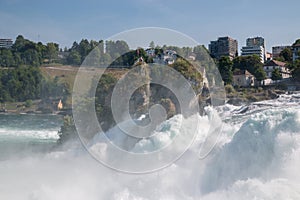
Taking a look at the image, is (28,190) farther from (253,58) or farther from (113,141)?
(253,58)

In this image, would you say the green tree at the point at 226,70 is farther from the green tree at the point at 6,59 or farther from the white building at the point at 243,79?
the green tree at the point at 6,59

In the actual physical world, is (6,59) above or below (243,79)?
above

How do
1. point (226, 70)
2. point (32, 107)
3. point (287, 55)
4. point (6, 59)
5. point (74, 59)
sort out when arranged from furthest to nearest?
point (6, 59) < point (74, 59) < point (32, 107) < point (287, 55) < point (226, 70)

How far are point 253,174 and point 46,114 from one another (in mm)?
27784

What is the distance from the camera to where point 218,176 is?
9.12 metres

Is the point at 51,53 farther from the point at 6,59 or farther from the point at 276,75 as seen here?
the point at 276,75

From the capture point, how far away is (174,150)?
11641mm

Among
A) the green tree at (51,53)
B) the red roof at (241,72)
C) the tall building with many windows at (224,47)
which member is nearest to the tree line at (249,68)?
the red roof at (241,72)

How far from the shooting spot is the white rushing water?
8.30 metres

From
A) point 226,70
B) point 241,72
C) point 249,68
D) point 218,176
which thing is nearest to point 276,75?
point 241,72

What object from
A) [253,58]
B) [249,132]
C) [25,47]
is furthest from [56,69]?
[249,132]

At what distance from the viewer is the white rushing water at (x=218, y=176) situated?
8297mm

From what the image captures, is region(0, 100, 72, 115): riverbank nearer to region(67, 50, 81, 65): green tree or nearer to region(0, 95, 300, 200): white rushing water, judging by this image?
region(67, 50, 81, 65): green tree

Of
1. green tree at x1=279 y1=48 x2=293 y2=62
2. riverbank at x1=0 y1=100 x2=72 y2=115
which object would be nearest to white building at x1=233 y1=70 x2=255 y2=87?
green tree at x1=279 y1=48 x2=293 y2=62
